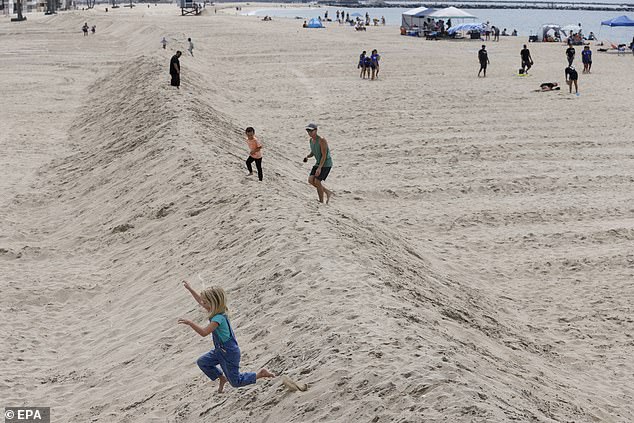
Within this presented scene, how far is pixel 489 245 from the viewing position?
1399 cm

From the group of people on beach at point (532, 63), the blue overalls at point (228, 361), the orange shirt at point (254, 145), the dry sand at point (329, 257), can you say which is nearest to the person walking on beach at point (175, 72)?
the dry sand at point (329, 257)

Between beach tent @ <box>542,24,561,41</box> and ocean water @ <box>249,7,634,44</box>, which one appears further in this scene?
ocean water @ <box>249,7,634,44</box>

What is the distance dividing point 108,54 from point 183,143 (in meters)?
34.2

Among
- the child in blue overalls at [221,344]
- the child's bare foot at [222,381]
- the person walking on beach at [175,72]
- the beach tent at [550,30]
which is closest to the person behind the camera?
the child in blue overalls at [221,344]

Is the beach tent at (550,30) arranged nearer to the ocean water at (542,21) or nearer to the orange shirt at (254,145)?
the ocean water at (542,21)

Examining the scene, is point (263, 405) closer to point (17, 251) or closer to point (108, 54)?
point (17, 251)

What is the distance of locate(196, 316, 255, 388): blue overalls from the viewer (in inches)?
274

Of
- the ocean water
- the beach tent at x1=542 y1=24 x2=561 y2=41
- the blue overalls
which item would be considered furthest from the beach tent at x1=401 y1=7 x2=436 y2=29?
the blue overalls

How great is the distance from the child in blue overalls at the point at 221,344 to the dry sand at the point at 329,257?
33 centimetres

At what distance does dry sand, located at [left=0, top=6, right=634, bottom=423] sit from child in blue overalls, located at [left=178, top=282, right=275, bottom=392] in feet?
1.08

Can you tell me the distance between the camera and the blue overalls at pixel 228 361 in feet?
22.8

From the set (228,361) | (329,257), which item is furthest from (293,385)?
(329,257)

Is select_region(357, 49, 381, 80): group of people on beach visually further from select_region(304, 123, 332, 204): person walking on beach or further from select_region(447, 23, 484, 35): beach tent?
select_region(447, 23, 484, 35): beach tent

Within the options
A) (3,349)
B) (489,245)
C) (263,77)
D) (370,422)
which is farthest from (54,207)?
(263,77)
